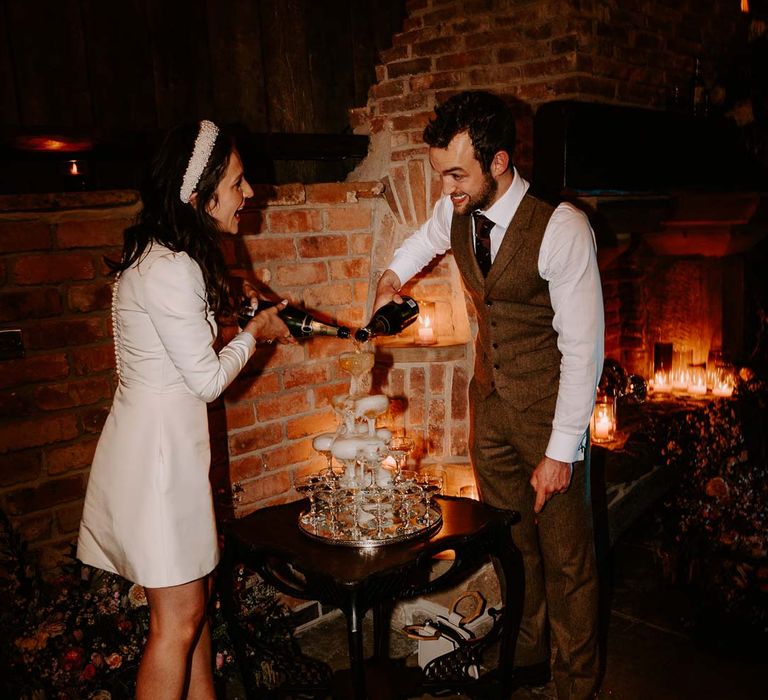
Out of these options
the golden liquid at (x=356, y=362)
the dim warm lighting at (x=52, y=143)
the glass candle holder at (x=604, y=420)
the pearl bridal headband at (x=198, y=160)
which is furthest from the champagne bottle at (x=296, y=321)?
the glass candle holder at (x=604, y=420)

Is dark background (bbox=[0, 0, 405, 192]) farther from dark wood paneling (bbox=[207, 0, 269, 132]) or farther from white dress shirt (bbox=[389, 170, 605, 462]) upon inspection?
white dress shirt (bbox=[389, 170, 605, 462])

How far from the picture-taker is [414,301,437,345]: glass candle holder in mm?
3113

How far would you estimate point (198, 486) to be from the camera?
1977 mm

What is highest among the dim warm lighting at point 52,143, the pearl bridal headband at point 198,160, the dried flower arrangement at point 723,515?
the dim warm lighting at point 52,143

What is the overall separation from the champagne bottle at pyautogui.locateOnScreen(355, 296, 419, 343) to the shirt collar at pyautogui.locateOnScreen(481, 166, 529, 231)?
17.6 inches

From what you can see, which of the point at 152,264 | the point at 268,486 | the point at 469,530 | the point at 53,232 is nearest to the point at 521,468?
the point at 469,530

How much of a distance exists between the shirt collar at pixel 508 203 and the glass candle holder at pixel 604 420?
192 cm

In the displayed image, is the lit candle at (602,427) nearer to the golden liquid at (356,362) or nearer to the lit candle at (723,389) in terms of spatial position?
the lit candle at (723,389)

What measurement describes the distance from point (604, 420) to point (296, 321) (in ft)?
7.24

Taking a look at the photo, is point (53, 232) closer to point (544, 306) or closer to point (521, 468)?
point (544, 306)

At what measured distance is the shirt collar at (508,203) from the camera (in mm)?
2211

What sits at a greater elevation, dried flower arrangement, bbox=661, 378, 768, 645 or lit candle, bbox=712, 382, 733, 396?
lit candle, bbox=712, 382, 733, 396

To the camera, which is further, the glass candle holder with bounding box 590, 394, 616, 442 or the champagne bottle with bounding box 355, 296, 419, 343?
the glass candle holder with bounding box 590, 394, 616, 442

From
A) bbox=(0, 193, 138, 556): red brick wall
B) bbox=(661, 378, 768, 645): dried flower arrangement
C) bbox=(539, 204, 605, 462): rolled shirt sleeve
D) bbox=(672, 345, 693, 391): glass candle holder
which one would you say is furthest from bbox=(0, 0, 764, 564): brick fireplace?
bbox=(672, 345, 693, 391): glass candle holder
